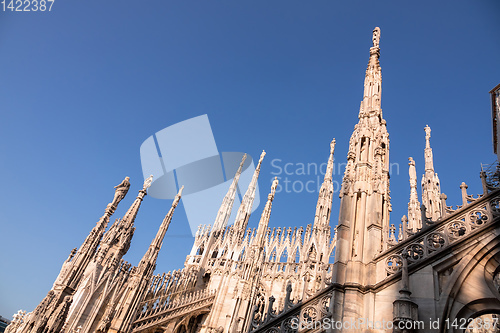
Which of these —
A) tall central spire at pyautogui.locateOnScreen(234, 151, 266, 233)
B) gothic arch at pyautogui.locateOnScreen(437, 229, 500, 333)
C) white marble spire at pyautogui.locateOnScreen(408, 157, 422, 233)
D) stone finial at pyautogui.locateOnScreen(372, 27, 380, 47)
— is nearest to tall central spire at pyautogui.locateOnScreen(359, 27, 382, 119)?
stone finial at pyautogui.locateOnScreen(372, 27, 380, 47)

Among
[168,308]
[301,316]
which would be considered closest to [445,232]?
[301,316]

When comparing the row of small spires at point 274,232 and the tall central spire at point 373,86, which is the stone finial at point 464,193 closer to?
the tall central spire at point 373,86

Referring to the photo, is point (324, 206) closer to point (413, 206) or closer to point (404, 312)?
point (413, 206)

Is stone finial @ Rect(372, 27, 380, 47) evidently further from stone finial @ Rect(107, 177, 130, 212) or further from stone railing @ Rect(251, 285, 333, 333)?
stone finial @ Rect(107, 177, 130, 212)

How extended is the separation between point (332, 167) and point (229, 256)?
11.5 meters

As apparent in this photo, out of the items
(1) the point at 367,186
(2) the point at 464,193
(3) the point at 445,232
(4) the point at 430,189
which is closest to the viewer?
(3) the point at 445,232

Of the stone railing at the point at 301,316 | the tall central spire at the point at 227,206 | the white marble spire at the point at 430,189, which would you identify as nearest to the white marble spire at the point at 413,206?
the white marble spire at the point at 430,189

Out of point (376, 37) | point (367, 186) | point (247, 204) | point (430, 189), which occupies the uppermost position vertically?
point (247, 204)

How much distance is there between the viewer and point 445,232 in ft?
21.3

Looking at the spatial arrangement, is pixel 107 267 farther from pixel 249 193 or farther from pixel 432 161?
pixel 432 161

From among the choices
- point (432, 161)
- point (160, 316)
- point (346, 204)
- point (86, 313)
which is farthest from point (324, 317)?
point (432, 161)

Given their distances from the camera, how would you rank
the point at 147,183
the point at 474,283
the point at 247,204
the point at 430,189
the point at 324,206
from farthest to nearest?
the point at 247,204 < the point at 324,206 < the point at 147,183 < the point at 430,189 < the point at 474,283

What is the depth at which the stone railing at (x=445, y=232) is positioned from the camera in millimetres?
6285

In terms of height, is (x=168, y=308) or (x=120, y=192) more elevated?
(x=120, y=192)
